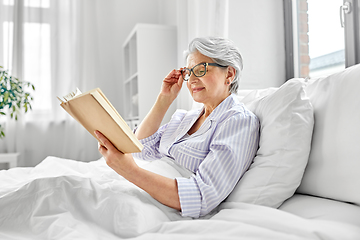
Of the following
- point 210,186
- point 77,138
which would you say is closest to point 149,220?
point 210,186

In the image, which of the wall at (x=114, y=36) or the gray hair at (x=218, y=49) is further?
the wall at (x=114, y=36)

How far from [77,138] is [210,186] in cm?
263

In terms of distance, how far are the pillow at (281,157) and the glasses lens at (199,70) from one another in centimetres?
33

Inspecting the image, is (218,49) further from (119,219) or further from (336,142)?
(119,219)

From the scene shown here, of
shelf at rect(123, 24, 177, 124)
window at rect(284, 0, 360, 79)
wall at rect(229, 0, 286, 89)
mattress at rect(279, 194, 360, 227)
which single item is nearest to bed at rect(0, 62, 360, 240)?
mattress at rect(279, 194, 360, 227)

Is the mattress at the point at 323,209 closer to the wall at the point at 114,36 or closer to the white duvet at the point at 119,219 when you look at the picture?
the white duvet at the point at 119,219

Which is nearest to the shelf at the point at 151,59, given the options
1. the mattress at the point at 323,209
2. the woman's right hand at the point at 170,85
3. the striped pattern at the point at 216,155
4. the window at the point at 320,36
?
the window at the point at 320,36

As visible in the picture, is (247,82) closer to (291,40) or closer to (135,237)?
(291,40)

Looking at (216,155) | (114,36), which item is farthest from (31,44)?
(216,155)

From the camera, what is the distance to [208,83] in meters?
1.20

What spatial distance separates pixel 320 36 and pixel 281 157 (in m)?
1.50

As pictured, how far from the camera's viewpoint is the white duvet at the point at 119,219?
0.68 meters

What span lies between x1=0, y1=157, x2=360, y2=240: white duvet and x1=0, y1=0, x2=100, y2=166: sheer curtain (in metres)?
2.38

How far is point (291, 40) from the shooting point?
240cm
